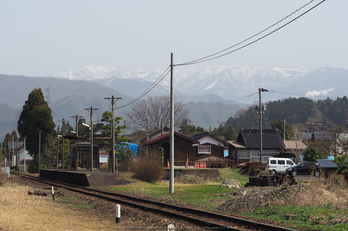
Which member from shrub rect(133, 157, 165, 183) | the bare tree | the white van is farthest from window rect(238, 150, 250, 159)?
shrub rect(133, 157, 165, 183)

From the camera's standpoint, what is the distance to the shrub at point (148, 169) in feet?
122

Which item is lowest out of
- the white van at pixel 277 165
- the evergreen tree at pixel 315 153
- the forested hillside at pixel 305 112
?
the white van at pixel 277 165

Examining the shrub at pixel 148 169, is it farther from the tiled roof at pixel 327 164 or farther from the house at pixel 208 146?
the house at pixel 208 146

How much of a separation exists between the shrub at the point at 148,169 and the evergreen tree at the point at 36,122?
159 ft

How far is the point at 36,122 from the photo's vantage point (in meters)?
82.7

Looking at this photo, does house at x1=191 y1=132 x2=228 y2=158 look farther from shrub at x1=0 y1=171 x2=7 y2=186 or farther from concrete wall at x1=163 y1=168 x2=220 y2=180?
shrub at x1=0 y1=171 x2=7 y2=186

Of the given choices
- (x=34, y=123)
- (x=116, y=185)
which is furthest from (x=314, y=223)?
(x=34, y=123)

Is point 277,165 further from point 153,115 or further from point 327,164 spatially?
point 153,115

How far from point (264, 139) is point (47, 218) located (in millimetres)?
61775

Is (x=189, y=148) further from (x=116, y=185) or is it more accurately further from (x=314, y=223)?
(x=314, y=223)

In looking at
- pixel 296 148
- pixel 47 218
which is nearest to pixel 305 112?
pixel 296 148

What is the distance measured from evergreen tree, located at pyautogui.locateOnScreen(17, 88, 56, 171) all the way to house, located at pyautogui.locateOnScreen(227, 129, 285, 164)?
33.5 m

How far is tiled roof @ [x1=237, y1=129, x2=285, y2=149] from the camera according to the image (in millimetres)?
73812

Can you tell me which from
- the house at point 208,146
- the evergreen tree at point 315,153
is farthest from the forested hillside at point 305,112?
the evergreen tree at point 315,153
